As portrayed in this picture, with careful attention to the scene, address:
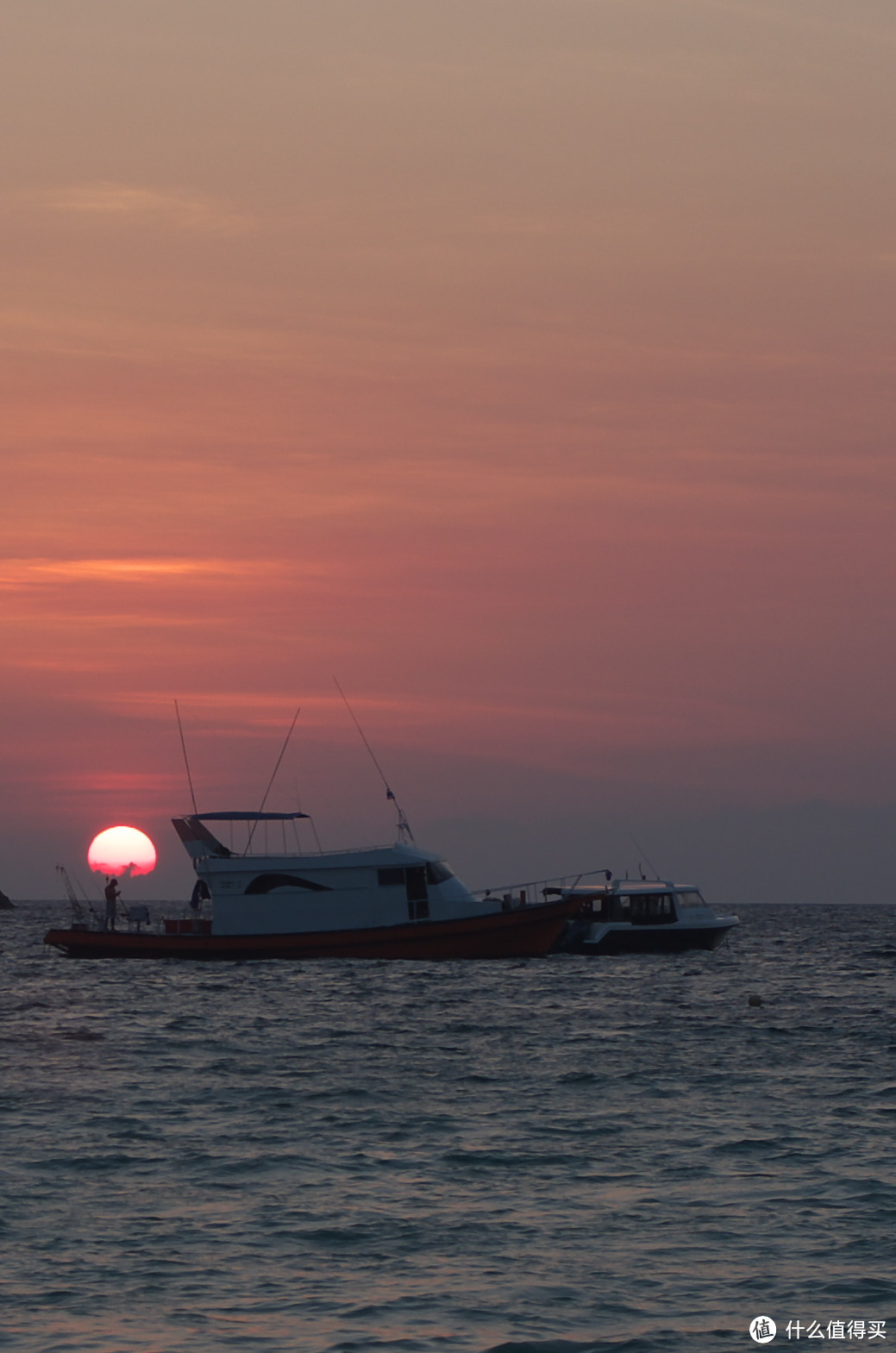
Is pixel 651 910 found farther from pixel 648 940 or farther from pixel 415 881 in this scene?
pixel 415 881

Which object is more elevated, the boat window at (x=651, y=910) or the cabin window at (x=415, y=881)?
the cabin window at (x=415, y=881)

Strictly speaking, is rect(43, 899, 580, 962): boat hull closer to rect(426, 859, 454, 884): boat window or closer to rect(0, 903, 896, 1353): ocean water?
rect(426, 859, 454, 884): boat window

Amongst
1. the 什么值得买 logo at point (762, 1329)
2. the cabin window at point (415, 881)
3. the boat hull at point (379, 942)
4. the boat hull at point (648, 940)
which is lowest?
the 什么值得买 logo at point (762, 1329)

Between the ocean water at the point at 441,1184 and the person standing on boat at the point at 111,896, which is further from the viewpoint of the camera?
the person standing on boat at the point at 111,896

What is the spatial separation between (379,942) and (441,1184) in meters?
45.2

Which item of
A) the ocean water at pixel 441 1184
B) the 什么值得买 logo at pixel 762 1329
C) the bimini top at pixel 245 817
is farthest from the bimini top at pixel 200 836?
the 什么值得买 logo at pixel 762 1329

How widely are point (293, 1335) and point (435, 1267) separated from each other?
2.88 meters

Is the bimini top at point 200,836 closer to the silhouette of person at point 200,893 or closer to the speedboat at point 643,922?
the silhouette of person at point 200,893

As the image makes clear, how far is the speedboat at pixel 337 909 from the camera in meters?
67.4

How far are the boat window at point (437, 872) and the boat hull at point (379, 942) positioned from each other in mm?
1830

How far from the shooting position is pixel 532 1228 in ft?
65.2

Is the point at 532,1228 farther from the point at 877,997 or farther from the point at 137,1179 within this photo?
the point at 877,997

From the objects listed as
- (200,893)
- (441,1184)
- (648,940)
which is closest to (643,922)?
(648,940)

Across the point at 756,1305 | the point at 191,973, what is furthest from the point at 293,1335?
the point at 191,973
